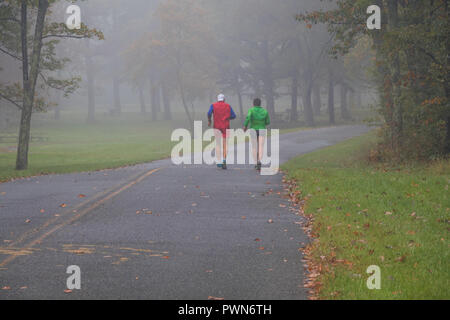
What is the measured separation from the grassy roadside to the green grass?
1104cm

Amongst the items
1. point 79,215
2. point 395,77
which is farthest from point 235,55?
point 79,215

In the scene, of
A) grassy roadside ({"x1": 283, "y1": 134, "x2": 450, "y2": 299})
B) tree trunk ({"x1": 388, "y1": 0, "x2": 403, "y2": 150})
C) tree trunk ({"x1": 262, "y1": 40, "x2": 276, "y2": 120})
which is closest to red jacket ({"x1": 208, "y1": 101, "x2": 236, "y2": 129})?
grassy roadside ({"x1": 283, "y1": 134, "x2": 450, "y2": 299})

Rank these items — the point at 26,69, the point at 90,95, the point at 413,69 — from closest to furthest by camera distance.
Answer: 1. the point at 26,69
2. the point at 413,69
3. the point at 90,95

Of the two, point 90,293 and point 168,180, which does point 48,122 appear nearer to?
point 168,180

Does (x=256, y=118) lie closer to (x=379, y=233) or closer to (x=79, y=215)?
(x=79, y=215)

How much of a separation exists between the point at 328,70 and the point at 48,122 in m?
34.3

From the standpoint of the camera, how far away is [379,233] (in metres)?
9.00

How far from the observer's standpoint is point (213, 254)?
7965 mm

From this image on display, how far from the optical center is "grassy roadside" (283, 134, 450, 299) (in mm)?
6461

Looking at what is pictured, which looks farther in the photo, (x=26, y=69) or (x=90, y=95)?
(x=90, y=95)

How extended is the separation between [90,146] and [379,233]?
1360 inches

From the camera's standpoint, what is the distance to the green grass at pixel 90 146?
24169mm
